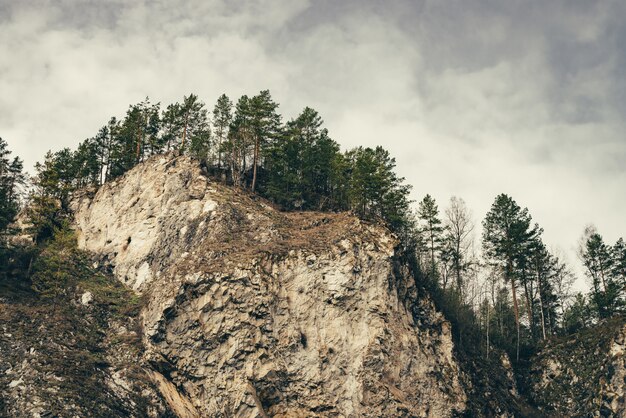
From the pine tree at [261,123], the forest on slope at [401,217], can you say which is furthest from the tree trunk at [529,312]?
the pine tree at [261,123]

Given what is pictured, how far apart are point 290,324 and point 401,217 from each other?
16.0 metres

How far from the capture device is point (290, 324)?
94.4 feet

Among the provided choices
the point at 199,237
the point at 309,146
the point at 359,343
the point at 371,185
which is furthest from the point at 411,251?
the point at 199,237

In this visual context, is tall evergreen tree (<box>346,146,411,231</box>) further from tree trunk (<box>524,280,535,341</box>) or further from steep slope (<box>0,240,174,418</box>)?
steep slope (<box>0,240,174,418</box>)

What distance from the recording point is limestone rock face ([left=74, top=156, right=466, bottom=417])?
26750 millimetres

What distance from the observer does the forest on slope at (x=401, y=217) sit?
129 ft

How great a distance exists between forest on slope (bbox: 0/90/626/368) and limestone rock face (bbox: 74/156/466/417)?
19.0 feet

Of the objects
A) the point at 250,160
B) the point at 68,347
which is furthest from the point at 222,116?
the point at 68,347

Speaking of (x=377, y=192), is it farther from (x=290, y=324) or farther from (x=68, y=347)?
(x=68, y=347)

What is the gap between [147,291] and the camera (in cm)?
3431

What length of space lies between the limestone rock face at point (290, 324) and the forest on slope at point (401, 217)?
229 inches

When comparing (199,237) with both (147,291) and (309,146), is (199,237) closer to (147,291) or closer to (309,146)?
(147,291)

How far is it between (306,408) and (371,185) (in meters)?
19.8

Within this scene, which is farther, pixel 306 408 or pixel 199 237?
pixel 199 237
